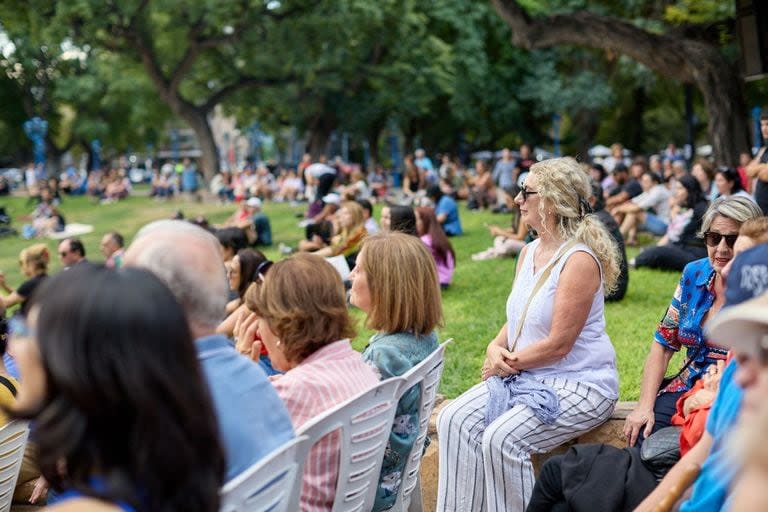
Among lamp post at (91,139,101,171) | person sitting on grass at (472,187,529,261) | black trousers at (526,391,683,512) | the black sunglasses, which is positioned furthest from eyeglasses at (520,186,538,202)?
lamp post at (91,139,101,171)

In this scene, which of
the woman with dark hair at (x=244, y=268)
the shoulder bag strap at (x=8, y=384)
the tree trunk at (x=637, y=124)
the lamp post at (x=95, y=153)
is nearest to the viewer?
the shoulder bag strap at (x=8, y=384)

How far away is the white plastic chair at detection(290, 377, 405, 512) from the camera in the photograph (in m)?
2.61

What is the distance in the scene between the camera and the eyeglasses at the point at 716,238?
3592 millimetres

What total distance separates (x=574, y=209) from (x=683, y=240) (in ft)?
21.4

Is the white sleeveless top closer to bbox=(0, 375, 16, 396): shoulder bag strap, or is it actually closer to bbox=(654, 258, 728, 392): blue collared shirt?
bbox=(654, 258, 728, 392): blue collared shirt

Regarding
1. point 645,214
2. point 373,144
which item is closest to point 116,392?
point 645,214

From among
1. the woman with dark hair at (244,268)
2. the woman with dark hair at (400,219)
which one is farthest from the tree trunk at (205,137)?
the woman with dark hair at (244,268)

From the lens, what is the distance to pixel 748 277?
6.94 ft

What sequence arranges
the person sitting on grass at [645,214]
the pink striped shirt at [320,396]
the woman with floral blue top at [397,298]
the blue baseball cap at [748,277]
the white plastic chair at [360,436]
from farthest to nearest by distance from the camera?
the person sitting on grass at [645,214]
the woman with floral blue top at [397,298]
the pink striped shirt at [320,396]
the white plastic chair at [360,436]
the blue baseball cap at [748,277]

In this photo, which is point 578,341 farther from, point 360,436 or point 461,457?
point 360,436

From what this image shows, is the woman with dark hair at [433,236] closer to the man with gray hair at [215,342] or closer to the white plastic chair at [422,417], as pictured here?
the white plastic chair at [422,417]

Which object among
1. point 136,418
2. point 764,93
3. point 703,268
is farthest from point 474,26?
point 136,418

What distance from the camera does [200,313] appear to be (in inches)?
85.4

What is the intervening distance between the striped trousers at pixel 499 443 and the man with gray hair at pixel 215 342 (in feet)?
4.97
